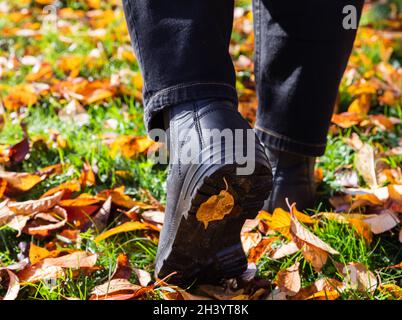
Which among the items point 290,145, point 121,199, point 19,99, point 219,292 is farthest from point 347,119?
point 19,99

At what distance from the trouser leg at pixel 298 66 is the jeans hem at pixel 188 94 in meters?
0.29

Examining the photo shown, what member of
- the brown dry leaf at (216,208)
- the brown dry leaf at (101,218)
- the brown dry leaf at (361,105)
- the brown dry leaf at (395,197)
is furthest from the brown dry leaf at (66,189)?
the brown dry leaf at (361,105)

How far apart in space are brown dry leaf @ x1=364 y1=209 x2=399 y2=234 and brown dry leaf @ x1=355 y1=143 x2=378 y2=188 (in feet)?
0.77

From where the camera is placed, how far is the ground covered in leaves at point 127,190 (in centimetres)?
151

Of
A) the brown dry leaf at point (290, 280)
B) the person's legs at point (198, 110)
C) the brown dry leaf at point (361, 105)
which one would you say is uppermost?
the person's legs at point (198, 110)

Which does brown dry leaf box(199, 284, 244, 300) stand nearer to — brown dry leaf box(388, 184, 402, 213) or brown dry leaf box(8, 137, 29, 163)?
brown dry leaf box(388, 184, 402, 213)

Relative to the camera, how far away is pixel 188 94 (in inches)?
50.8

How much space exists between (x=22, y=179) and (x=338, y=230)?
955 mm

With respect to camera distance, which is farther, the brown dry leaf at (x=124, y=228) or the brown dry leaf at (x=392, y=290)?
Result: the brown dry leaf at (x=124, y=228)

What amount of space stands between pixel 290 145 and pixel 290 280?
370mm

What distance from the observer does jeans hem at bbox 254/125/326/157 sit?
65.2 inches

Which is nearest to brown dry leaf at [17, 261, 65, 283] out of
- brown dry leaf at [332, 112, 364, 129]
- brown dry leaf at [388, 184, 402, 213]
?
brown dry leaf at [388, 184, 402, 213]

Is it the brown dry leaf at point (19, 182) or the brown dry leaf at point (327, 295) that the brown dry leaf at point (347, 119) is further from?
the brown dry leaf at point (19, 182)

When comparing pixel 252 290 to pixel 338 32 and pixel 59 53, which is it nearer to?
pixel 338 32
